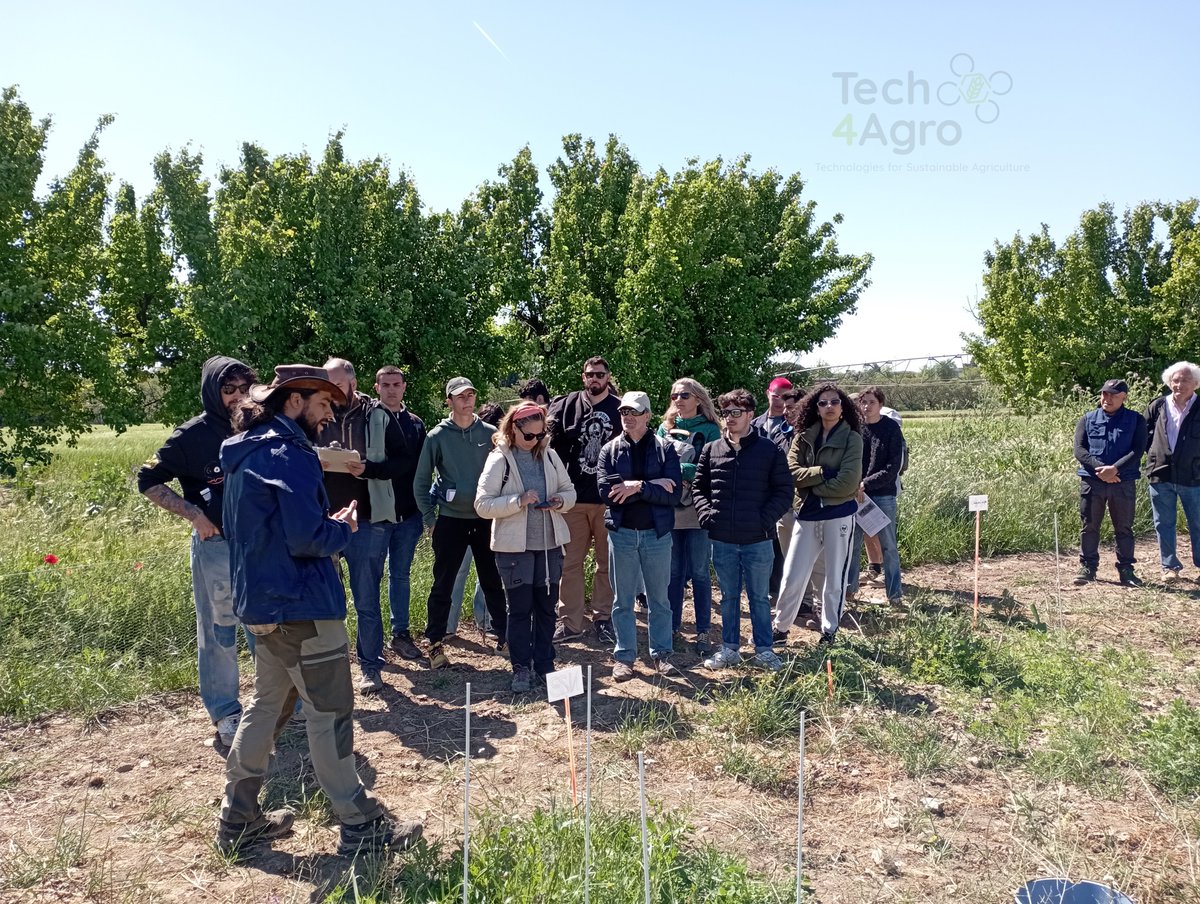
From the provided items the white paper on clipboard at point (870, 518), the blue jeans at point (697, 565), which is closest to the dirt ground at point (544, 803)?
the blue jeans at point (697, 565)

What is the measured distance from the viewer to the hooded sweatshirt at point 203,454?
161 inches

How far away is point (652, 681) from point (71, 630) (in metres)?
4.24

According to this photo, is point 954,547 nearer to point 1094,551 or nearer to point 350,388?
point 1094,551

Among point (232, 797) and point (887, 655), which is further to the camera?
point (887, 655)

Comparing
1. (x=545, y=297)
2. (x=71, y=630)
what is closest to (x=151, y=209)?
(x=545, y=297)

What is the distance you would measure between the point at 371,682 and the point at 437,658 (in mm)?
582

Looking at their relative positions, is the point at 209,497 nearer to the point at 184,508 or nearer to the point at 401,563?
the point at 184,508

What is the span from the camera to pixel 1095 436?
315 inches

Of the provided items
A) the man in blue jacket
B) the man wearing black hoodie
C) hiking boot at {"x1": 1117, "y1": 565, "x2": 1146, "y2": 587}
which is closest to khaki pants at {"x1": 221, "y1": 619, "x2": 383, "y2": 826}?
the man in blue jacket

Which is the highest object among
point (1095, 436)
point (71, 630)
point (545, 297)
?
point (545, 297)

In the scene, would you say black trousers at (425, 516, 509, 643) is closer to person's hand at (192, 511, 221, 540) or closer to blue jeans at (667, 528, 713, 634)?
blue jeans at (667, 528, 713, 634)

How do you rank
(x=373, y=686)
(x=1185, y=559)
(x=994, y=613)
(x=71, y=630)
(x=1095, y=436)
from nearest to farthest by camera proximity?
1. (x=373, y=686)
2. (x=71, y=630)
3. (x=994, y=613)
4. (x=1095, y=436)
5. (x=1185, y=559)

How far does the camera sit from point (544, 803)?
381 centimetres

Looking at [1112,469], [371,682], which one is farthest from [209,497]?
[1112,469]
